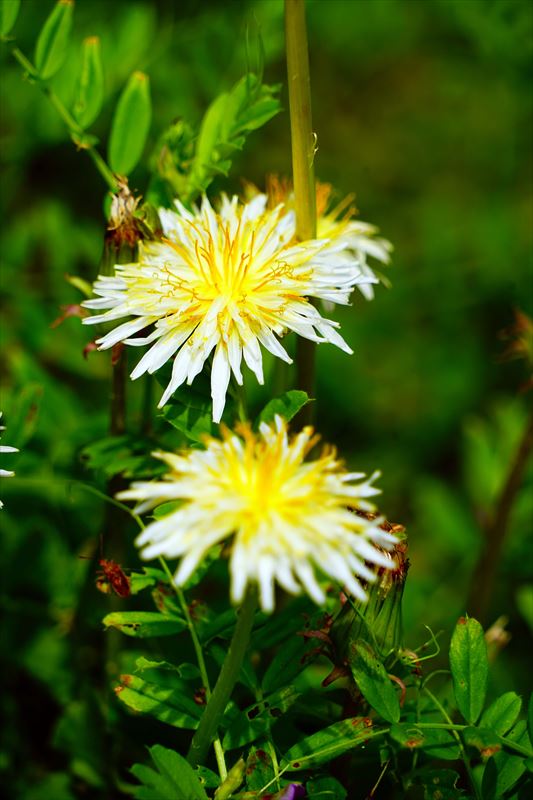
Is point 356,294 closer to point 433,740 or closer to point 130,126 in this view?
point 130,126

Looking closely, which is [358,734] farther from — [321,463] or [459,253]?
[459,253]

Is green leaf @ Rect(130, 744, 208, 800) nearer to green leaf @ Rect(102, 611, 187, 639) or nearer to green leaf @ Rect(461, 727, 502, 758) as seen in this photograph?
green leaf @ Rect(102, 611, 187, 639)

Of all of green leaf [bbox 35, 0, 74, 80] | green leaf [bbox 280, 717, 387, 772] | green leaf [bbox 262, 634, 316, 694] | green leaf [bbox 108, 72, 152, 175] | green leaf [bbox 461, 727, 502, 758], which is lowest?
green leaf [bbox 280, 717, 387, 772]

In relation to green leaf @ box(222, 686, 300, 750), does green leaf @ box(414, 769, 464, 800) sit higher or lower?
lower

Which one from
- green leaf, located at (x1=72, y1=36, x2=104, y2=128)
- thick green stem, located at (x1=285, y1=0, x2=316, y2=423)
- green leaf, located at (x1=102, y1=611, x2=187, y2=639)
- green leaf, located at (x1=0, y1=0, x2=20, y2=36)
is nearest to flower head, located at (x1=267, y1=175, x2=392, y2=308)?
thick green stem, located at (x1=285, y1=0, x2=316, y2=423)

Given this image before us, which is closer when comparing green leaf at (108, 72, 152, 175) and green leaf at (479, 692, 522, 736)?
green leaf at (479, 692, 522, 736)

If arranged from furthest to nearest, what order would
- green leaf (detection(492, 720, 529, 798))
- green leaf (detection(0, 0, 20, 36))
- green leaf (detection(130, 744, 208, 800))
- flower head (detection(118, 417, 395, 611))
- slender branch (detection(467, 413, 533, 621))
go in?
slender branch (detection(467, 413, 533, 621)), green leaf (detection(0, 0, 20, 36)), green leaf (detection(492, 720, 529, 798)), green leaf (detection(130, 744, 208, 800)), flower head (detection(118, 417, 395, 611))

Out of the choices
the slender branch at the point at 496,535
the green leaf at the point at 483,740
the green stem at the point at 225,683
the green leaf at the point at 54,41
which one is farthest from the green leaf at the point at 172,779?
the green leaf at the point at 54,41
